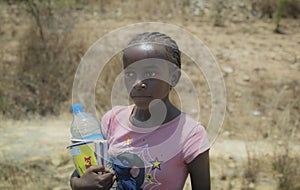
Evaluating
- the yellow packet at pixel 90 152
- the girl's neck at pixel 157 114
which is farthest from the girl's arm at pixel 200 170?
the yellow packet at pixel 90 152

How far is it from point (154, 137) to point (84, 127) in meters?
0.21

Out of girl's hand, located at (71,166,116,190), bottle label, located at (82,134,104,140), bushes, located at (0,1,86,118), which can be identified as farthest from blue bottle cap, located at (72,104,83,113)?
bushes, located at (0,1,86,118)

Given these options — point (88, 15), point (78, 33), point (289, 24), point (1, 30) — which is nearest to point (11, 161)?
point (78, 33)

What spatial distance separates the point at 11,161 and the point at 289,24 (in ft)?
14.9

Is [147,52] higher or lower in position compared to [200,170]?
higher

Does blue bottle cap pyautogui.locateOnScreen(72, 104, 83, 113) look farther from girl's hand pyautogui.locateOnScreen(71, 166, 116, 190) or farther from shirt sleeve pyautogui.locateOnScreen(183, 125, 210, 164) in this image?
shirt sleeve pyautogui.locateOnScreen(183, 125, 210, 164)

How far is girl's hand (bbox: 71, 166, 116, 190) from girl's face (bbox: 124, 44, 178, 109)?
193mm

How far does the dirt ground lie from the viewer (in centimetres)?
274

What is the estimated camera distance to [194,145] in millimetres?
1117

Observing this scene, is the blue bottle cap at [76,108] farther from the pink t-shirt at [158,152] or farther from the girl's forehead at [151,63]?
the girl's forehead at [151,63]

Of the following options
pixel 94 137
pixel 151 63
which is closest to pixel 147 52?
pixel 151 63

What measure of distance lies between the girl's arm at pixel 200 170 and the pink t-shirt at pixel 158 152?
0.05 ft

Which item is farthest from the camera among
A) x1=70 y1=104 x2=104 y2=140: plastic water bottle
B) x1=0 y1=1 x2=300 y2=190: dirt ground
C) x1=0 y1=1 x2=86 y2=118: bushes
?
x1=0 y1=1 x2=86 y2=118: bushes

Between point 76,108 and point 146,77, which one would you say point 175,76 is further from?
point 76,108
